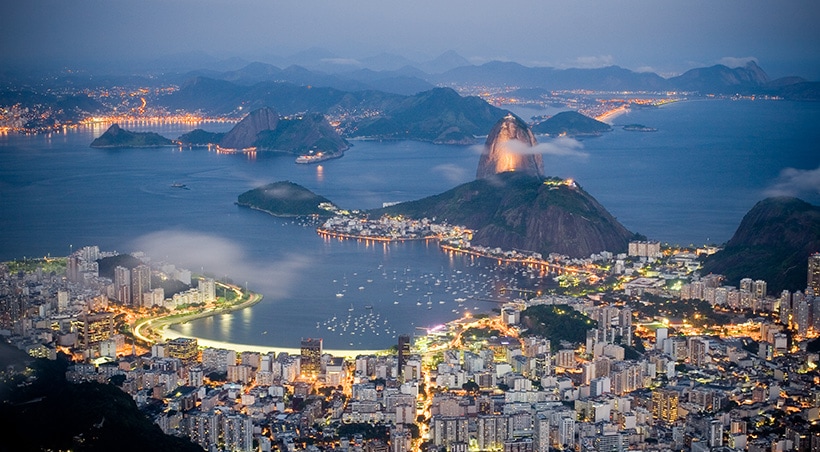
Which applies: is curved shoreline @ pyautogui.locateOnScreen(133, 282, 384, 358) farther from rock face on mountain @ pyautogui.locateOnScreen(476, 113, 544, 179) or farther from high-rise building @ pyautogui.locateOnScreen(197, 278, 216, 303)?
rock face on mountain @ pyautogui.locateOnScreen(476, 113, 544, 179)

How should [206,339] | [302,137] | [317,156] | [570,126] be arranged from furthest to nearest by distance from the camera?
1. [570,126]
2. [302,137]
3. [317,156]
4. [206,339]

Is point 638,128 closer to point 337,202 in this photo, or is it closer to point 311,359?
point 337,202

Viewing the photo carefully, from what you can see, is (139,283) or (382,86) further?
(382,86)

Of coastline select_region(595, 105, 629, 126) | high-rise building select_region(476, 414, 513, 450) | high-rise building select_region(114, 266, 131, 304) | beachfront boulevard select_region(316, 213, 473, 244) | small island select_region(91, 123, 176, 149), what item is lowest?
high-rise building select_region(476, 414, 513, 450)

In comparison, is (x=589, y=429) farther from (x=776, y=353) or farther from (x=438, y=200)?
(x=438, y=200)

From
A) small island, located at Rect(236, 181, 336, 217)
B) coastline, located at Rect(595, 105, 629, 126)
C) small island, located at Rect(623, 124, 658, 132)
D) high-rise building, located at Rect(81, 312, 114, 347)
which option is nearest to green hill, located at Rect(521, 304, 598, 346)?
high-rise building, located at Rect(81, 312, 114, 347)

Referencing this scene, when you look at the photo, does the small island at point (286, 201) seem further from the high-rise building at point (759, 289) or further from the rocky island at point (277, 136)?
the rocky island at point (277, 136)

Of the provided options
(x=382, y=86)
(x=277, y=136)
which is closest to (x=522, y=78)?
(x=382, y=86)

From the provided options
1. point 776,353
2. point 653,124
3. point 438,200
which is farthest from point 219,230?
point 653,124
